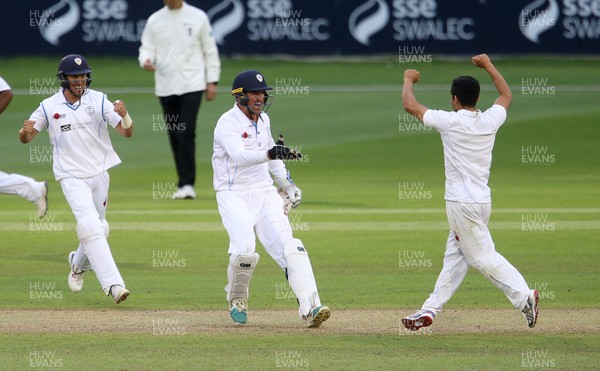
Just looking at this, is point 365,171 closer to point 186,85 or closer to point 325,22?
point 186,85

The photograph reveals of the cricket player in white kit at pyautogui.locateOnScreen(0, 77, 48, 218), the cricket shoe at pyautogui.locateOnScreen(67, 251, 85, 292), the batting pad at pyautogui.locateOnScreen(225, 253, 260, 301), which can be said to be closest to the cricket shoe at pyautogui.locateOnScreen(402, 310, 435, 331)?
the batting pad at pyautogui.locateOnScreen(225, 253, 260, 301)

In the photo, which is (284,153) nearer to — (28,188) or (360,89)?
(28,188)

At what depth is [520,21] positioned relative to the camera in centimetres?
2766

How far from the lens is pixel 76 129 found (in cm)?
1078

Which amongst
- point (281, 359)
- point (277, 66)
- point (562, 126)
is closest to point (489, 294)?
point (281, 359)

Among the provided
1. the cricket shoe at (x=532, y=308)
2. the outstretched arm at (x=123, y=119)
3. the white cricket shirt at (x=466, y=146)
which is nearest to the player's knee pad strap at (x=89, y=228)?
the outstretched arm at (x=123, y=119)

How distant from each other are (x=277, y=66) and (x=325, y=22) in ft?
4.89

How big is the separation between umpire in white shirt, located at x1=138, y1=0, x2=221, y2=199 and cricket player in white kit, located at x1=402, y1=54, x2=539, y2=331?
28.3 feet

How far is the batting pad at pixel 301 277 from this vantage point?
367 inches

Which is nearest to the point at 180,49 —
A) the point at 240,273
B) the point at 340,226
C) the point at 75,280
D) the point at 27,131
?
the point at 340,226

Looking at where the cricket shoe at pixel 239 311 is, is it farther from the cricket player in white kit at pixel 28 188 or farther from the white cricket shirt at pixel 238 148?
the cricket player in white kit at pixel 28 188

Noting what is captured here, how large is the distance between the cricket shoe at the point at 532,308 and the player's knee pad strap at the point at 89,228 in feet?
12.1

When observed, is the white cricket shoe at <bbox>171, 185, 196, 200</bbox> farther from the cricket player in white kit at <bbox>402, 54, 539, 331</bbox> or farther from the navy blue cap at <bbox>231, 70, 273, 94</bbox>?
the cricket player in white kit at <bbox>402, 54, 539, 331</bbox>

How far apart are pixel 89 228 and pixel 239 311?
5.53ft
